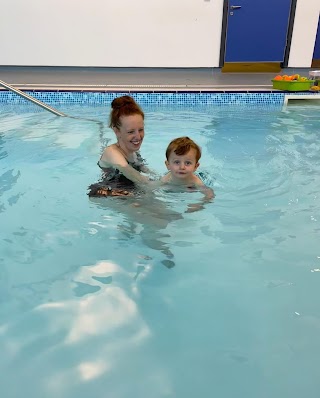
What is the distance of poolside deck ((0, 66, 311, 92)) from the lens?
7074 mm

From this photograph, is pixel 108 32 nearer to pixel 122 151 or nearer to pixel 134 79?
pixel 134 79

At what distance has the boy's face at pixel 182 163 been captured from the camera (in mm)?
2316

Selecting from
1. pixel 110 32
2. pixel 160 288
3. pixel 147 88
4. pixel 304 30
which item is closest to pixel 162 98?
pixel 147 88

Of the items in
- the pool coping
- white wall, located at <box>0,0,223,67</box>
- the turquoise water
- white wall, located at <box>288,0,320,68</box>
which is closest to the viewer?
the turquoise water

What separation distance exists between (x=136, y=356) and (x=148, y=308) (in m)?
0.27

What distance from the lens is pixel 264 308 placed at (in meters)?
1.76

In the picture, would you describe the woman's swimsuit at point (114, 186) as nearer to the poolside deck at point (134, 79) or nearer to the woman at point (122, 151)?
the woman at point (122, 151)

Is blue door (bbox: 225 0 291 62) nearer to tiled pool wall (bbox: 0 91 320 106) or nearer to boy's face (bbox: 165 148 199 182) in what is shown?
tiled pool wall (bbox: 0 91 320 106)

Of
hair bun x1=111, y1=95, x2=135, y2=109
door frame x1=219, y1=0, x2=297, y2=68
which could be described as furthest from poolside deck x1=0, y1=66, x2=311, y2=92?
hair bun x1=111, y1=95, x2=135, y2=109

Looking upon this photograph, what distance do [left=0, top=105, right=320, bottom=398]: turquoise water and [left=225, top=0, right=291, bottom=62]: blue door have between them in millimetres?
6290

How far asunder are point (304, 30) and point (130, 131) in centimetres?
813

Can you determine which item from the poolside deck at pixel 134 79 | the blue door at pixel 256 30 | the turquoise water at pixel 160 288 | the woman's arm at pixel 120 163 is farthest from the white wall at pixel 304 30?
the woman's arm at pixel 120 163

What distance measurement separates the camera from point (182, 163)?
91.5 inches

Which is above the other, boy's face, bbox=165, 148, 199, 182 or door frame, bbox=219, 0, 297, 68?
door frame, bbox=219, 0, 297, 68
